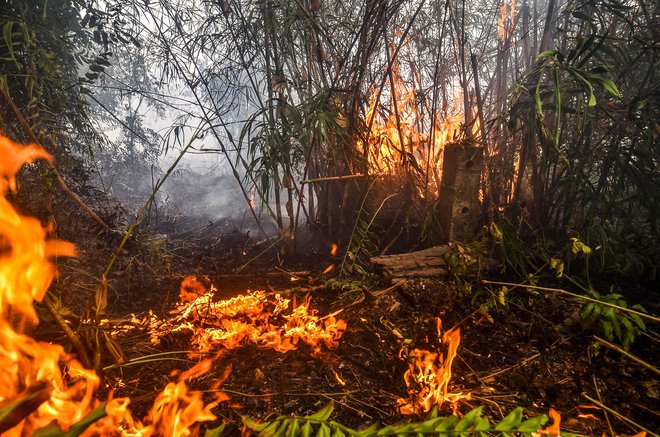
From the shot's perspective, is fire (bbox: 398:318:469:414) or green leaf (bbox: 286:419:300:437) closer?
green leaf (bbox: 286:419:300:437)

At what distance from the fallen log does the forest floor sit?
0.06 meters

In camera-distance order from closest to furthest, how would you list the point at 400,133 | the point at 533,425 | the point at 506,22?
the point at 533,425, the point at 400,133, the point at 506,22

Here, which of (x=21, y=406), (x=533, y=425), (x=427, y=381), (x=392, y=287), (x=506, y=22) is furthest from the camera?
(x=506, y=22)

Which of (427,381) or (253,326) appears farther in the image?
(253,326)

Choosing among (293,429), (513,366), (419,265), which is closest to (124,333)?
(293,429)

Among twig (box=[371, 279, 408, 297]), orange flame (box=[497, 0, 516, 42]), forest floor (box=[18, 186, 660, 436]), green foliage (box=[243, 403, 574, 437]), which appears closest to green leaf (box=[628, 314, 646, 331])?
forest floor (box=[18, 186, 660, 436])

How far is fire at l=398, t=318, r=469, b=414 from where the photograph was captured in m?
1.29

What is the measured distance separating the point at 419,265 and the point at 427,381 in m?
0.93

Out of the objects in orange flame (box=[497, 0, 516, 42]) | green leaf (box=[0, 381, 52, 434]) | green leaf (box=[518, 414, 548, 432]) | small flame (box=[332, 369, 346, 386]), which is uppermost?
orange flame (box=[497, 0, 516, 42])

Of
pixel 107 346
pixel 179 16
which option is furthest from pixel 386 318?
pixel 179 16

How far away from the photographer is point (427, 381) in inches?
55.1

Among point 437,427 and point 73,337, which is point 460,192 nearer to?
point 437,427

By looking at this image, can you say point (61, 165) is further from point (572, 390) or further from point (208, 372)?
point (572, 390)

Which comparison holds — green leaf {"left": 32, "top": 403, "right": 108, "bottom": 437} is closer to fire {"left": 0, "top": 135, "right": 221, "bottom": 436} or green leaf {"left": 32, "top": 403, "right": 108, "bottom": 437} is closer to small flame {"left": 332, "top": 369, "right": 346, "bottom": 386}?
fire {"left": 0, "top": 135, "right": 221, "bottom": 436}
